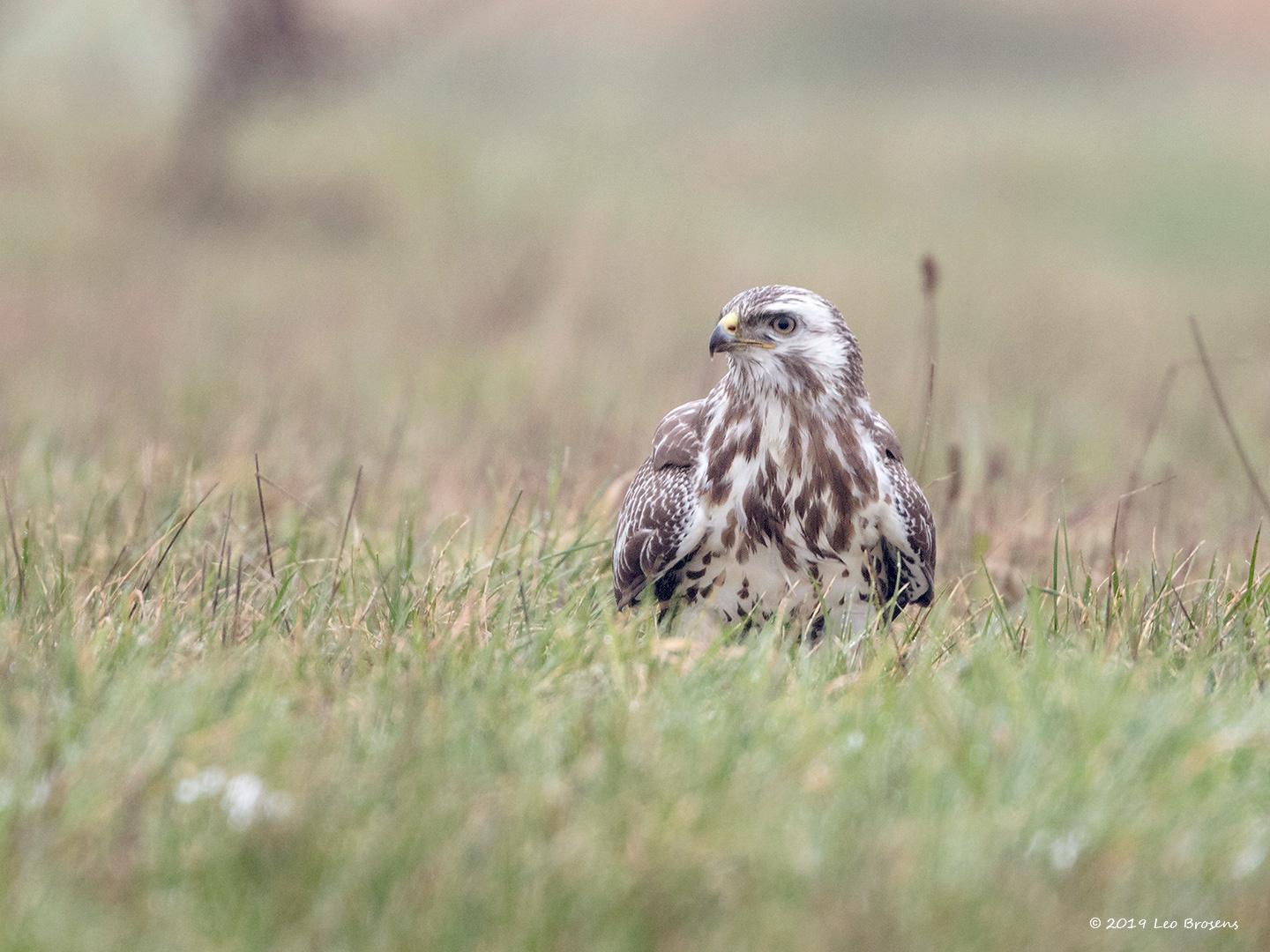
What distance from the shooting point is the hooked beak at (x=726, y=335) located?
4.39 metres

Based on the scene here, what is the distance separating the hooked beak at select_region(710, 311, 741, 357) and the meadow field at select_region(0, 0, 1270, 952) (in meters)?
0.68

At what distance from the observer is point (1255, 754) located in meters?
Result: 3.06

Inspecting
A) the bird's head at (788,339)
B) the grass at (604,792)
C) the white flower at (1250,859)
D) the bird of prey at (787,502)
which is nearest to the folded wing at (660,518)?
the bird of prey at (787,502)

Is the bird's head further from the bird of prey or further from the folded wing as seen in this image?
the folded wing

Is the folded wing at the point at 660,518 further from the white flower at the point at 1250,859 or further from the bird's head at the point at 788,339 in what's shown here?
the white flower at the point at 1250,859

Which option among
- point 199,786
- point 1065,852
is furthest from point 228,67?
point 1065,852

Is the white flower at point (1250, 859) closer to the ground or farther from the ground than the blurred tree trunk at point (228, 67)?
closer to the ground

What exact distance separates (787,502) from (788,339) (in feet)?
1.44

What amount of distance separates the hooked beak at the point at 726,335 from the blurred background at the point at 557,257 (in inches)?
34.2

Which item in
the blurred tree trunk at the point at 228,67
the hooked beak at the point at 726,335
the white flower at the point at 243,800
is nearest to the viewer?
the white flower at the point at 243,800

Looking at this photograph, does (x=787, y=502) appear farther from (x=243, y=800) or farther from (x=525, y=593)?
(x=243, y=800)

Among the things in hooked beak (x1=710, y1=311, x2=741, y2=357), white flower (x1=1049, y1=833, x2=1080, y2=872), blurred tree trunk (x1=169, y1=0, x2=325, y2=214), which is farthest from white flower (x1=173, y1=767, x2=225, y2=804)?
blurred tree trunk (x1=169, y1=0, x2=325, y2=214)

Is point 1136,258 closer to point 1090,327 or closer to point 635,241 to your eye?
point 1090,327

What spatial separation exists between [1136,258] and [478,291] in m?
7.87
